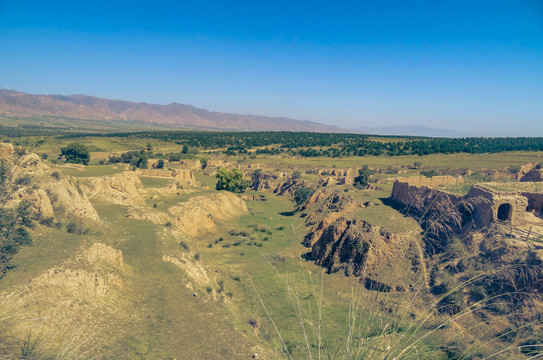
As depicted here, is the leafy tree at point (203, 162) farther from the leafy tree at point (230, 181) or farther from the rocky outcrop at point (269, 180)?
the leafy tree at point (230, 181)

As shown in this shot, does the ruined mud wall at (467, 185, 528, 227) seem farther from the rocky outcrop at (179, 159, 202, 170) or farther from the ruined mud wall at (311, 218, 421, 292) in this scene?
the rocky outcrop at (179, 159, 202, 170)

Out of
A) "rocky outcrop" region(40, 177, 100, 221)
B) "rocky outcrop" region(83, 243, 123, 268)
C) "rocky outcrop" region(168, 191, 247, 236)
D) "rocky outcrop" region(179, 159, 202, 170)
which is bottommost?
"rocky outcrop" region(168, 191, 247, 236)

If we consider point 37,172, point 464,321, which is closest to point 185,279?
point 37,172

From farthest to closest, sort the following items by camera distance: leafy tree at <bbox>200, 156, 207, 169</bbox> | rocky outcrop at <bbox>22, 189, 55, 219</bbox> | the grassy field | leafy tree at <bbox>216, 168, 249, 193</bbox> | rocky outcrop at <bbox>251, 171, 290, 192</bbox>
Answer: leafy tree at <bbox>200, 156, 207, 169</bbox> → rocky outcrop at <bbox>251, 171, 290, 192</bbox> → leafy tree at <bbox>216, 168, 249, 193</bbox> → rocky outcrop at <bbox>22, 189, 55, 219</bbox> → the grassy field

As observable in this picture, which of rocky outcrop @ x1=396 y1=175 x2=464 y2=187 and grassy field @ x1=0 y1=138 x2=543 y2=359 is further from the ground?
rocky outcrop @ x1=396 y1=175 x2=464 y2=187

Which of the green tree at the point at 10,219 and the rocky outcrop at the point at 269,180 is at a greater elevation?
the green tree at the point at 10,219

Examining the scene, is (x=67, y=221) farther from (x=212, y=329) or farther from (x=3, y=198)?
(x=212, y=329)

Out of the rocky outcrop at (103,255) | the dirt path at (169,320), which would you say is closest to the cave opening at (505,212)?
the dirt path at (169,320)

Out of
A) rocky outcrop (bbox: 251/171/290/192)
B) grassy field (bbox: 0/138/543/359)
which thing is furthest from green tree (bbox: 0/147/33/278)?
rocky outcrop (bbox: 251/171/290/192)

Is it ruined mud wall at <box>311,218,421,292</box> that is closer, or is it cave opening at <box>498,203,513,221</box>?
cave opening at <box>498,203,513,221</box>
